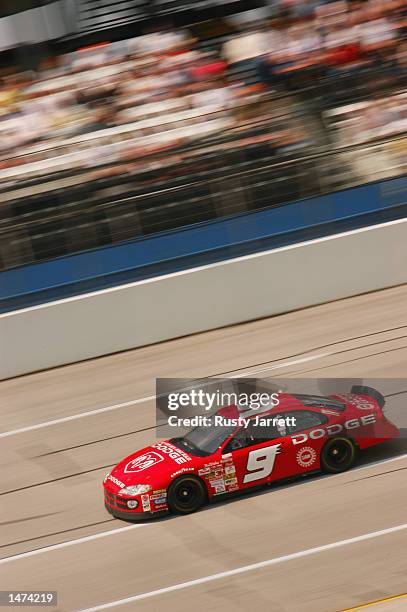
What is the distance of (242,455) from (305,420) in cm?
63

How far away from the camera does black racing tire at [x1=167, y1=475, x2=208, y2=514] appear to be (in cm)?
755

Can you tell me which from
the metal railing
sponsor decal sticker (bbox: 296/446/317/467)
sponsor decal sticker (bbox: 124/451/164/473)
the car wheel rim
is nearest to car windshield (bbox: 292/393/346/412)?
sponsor decal sticker (bbox: 296/446/317/467)

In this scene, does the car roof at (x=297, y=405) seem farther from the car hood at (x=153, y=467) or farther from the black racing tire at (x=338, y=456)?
the car hood at (x=153, y=467)

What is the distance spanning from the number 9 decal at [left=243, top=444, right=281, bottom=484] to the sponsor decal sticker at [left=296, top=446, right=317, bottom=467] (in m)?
0.22

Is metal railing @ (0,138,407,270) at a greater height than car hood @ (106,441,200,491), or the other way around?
metal railing @ (0,138,407,270)

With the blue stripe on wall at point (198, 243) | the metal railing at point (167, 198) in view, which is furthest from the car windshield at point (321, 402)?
the metal railing at point (167, 198)

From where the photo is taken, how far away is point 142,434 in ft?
31.4

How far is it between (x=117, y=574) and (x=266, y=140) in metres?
7.26

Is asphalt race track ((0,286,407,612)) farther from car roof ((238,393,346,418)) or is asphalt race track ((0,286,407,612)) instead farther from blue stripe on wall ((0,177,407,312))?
blue stripe on wall ((0,177,407,312))

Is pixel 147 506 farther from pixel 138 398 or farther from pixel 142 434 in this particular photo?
pixel 138 398

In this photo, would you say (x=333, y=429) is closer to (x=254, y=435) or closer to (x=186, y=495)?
(x=254, y=435)

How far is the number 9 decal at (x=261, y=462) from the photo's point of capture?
7638mm

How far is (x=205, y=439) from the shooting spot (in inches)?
307

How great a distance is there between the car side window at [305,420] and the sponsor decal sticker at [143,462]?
117 centimetres
